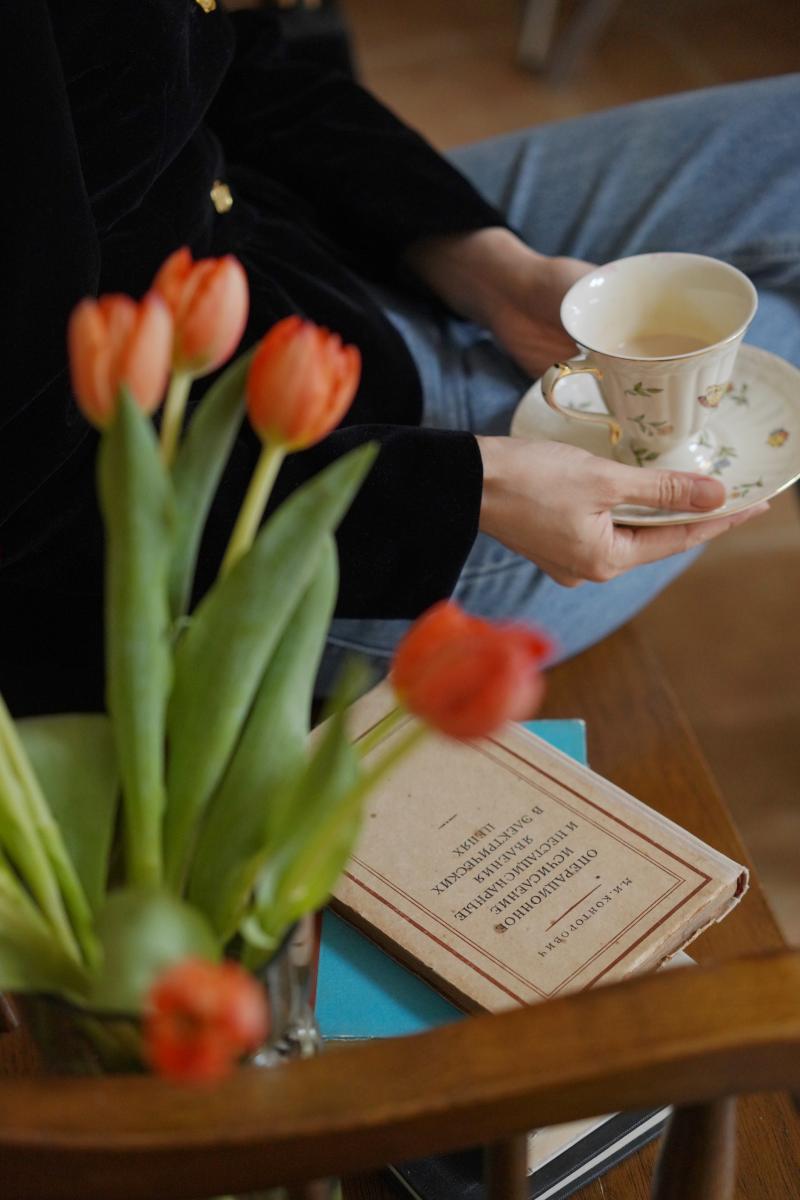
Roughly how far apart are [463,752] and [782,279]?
1.77 feet

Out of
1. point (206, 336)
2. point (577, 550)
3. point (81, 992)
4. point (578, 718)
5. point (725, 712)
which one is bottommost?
point (725, 712)

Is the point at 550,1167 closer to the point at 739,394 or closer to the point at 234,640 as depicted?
the point at 234,640

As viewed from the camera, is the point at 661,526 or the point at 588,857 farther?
the point at 661,526

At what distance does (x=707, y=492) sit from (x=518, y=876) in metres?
0.27

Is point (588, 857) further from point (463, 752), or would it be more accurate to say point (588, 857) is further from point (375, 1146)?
point (375, 1146)

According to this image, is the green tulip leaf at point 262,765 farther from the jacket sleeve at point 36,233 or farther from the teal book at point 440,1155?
the jacket sleeve at point 36,233

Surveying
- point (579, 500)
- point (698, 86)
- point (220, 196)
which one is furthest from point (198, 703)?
point (698, 86)

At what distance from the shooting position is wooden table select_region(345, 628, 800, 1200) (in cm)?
58

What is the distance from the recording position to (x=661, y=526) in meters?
0.81

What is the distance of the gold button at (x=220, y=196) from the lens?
963 mm

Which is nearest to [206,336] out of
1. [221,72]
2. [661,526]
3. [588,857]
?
[588,857]

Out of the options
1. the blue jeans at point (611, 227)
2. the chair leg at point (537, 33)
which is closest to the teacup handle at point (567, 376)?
the blue jeans at point (611, 227)

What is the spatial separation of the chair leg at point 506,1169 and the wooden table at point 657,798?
4.8 inches

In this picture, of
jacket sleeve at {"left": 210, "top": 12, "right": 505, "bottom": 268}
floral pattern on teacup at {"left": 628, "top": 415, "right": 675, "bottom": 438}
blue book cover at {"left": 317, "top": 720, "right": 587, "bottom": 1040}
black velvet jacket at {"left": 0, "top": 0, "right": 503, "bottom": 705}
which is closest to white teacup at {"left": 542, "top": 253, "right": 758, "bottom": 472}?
floral pattern on teacup at {"left": 628, "top": 415, "right": 675, "bottom": 438}
